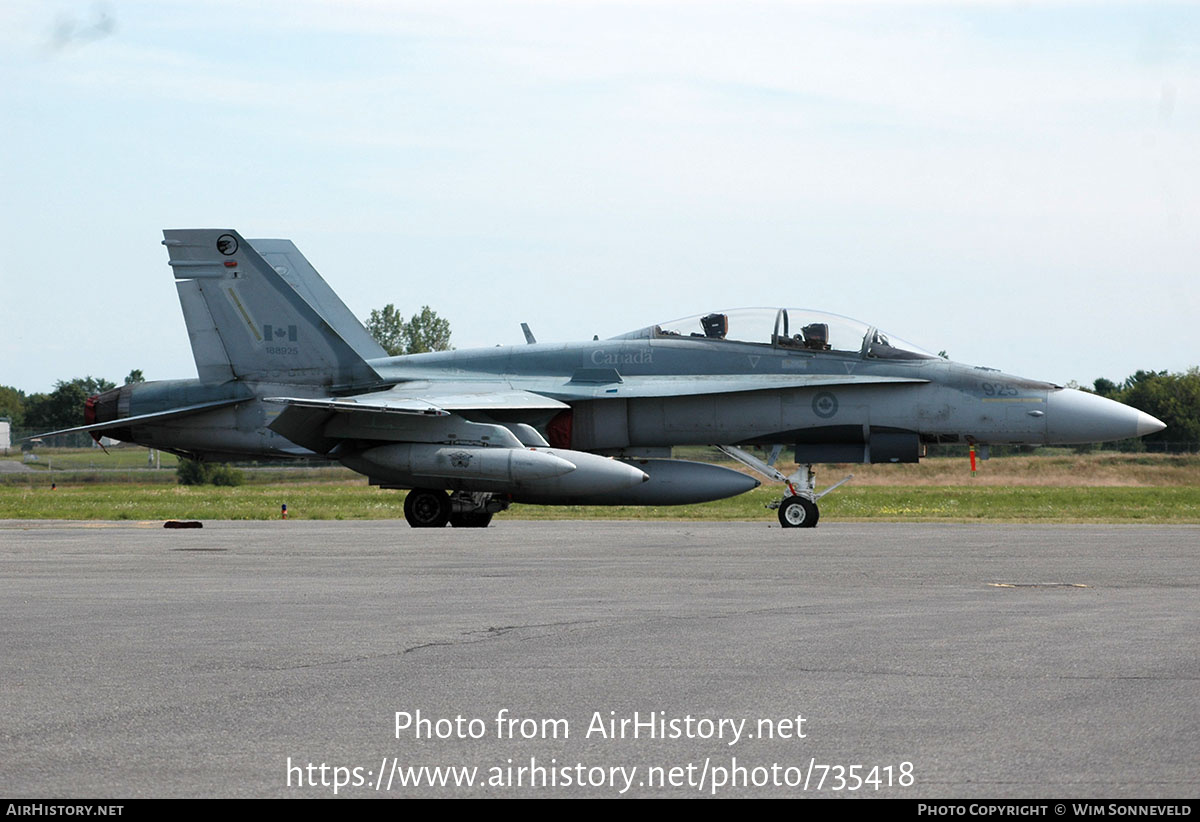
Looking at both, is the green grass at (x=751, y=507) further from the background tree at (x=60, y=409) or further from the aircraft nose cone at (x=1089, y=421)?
the background tree at (x=60, y=409)

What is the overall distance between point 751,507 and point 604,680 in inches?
1005

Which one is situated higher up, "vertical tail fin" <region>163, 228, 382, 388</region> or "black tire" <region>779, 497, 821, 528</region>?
"vertical tail fin" <region>163, 228, 382, 388</region>

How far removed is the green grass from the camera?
1109 inches

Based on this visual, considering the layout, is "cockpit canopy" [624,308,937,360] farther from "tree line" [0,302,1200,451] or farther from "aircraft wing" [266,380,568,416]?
"tree line" [0,302,1200,451]

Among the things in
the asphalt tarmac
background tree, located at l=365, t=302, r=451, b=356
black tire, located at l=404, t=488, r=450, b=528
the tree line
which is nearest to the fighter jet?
black tire, located at l=404, t=488, r=450, b=528

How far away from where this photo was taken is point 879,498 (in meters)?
36.8

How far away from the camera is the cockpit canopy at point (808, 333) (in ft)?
76.0

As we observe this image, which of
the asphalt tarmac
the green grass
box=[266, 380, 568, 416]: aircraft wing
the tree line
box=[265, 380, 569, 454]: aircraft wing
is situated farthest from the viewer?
the tree line

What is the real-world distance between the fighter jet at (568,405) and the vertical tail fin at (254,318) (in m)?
0.03

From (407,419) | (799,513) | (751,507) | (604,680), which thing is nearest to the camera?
(604,680)

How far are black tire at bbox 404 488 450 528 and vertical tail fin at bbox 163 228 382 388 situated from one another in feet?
7.30

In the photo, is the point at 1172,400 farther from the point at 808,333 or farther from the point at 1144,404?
the point at 808,333

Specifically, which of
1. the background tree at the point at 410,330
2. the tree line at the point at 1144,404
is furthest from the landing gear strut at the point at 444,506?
the background tree at the point at 410,330

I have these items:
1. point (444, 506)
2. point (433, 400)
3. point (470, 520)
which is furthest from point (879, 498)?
point (433, 400)
